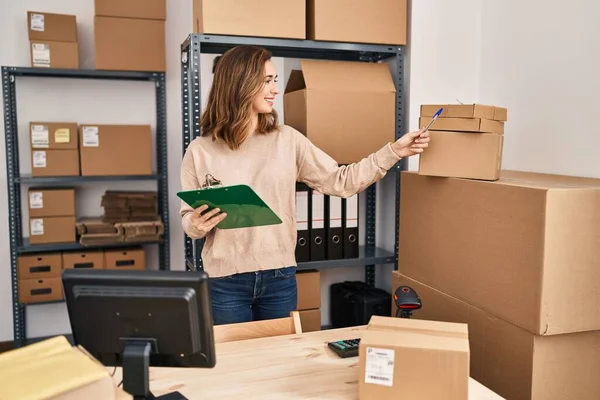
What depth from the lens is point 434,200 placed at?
1.98 metres

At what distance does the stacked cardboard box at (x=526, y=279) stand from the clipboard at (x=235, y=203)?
631 millimetres

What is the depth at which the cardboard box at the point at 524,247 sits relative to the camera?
150 cm

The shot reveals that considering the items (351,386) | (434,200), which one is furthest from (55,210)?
(351,386)

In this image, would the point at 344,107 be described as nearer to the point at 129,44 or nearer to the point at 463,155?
the point at 463,155

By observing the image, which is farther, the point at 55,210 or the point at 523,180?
the point at 55,210

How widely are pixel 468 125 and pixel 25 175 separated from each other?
2.72 m

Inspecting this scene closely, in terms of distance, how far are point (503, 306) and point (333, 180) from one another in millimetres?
731

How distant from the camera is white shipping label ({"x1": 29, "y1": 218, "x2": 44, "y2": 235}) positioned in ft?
10.5

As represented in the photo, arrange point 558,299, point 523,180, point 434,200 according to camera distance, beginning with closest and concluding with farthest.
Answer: point 558,299 → point 523,180 → point 434,200

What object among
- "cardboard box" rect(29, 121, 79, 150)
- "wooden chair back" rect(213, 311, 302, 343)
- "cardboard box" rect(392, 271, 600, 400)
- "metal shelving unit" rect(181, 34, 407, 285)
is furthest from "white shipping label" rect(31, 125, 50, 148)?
"cardboard box" rect(392, 271, 600, 400)

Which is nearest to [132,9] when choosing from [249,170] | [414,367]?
[249,170]

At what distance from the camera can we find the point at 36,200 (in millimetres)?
3186

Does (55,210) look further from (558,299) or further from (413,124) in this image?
(558,299)

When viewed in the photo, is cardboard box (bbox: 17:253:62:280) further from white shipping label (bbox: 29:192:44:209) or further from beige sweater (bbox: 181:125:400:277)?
beige sweater (bbox: 181:125:400:277)
